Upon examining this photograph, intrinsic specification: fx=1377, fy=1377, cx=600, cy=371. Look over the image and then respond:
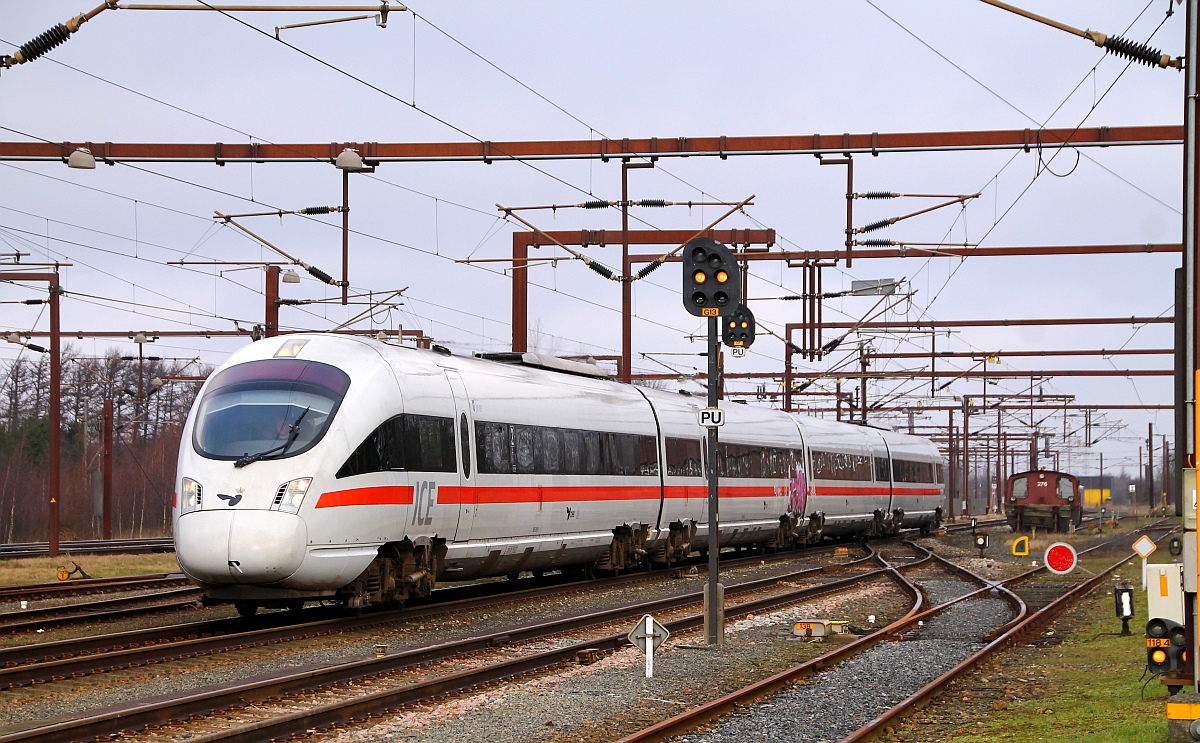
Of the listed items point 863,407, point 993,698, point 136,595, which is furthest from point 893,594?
point 863,407

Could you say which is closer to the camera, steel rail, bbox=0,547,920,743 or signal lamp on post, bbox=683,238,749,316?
steel rail, bbox=0,547,920,743

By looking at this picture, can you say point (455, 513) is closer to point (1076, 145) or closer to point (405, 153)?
point (405, 153)

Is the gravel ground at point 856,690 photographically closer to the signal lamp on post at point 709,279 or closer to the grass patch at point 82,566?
the signal lamp on post at point 709,279

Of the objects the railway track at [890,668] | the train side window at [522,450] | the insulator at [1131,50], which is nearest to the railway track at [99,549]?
the train side window at [522,450]

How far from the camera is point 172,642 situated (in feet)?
49.0

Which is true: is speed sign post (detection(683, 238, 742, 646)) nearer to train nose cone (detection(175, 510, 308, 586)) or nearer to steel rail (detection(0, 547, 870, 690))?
steel rail (detection(0, 547, 870, 690))

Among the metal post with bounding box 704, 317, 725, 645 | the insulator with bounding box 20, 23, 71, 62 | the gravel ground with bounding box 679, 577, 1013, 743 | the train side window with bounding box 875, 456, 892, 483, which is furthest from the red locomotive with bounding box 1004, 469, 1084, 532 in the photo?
the insulator with bounding box 20, 23, 71, 62

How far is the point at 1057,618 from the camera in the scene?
2083cm

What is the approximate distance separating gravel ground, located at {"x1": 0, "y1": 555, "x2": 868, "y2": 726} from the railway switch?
4843 millimetres

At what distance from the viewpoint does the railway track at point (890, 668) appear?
10695 mm

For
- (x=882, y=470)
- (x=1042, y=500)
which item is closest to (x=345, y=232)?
(x=882, y=470)

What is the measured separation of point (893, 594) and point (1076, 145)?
843 cm

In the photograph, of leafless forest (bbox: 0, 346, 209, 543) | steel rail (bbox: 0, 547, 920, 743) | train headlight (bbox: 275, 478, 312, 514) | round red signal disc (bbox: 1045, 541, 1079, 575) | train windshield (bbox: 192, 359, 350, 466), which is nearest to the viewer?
steel rail (bbox: 0, 547, 920, 743)

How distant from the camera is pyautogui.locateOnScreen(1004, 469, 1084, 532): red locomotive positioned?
175ft
